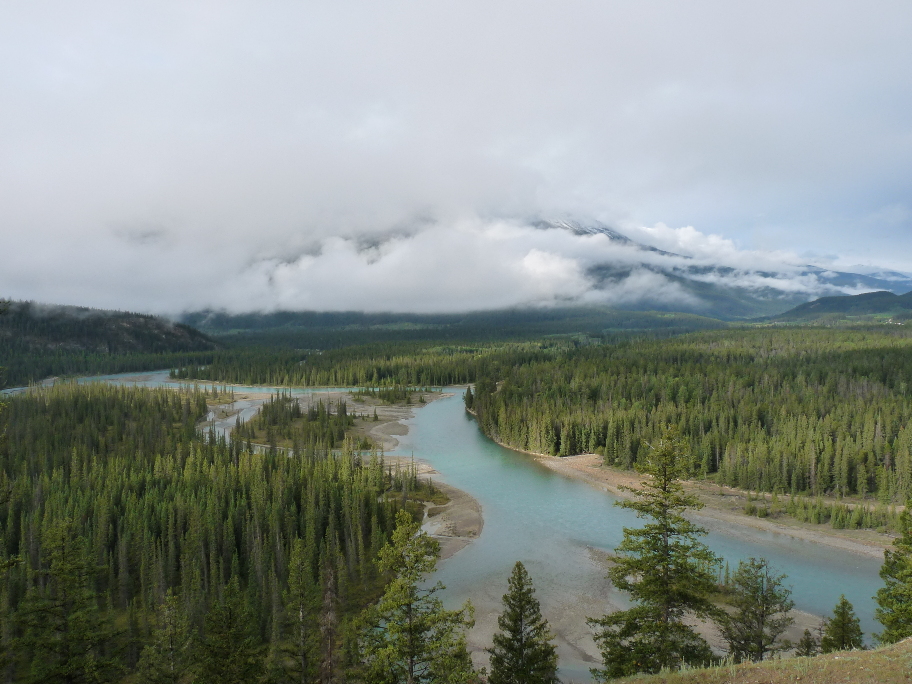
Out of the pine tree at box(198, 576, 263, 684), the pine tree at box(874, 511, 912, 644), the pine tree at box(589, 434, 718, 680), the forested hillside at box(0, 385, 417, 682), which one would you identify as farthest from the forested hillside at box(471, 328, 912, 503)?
the pine tree at box(198, 576, 263, 684)

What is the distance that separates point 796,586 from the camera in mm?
54688

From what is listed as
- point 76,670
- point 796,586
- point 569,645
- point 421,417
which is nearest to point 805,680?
point 569,645

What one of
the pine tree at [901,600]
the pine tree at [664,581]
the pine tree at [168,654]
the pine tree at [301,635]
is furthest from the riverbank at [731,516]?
the pine tree at [168,654]

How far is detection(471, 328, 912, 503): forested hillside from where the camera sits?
84.8 meters

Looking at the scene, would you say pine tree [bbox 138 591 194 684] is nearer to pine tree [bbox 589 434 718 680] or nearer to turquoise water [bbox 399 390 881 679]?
turquoise water [bbox 399 390 881 679]

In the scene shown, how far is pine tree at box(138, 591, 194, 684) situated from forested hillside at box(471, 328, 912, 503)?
43.9 m

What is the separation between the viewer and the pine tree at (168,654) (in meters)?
32.1

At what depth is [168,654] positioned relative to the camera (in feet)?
108

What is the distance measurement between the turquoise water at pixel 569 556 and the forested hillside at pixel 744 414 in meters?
13.5

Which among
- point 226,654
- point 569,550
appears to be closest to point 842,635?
point 569,550

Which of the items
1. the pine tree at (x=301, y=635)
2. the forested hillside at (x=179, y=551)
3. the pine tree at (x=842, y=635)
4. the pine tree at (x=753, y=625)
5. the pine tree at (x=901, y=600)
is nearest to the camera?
the pine tree at (x=901, y=600)

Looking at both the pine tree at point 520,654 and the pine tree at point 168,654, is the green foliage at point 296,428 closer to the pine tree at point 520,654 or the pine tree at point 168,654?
the pine tree at point 168,654

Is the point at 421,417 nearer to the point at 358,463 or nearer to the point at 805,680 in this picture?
the point at 358,463

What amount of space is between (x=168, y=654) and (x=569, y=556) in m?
41.6
